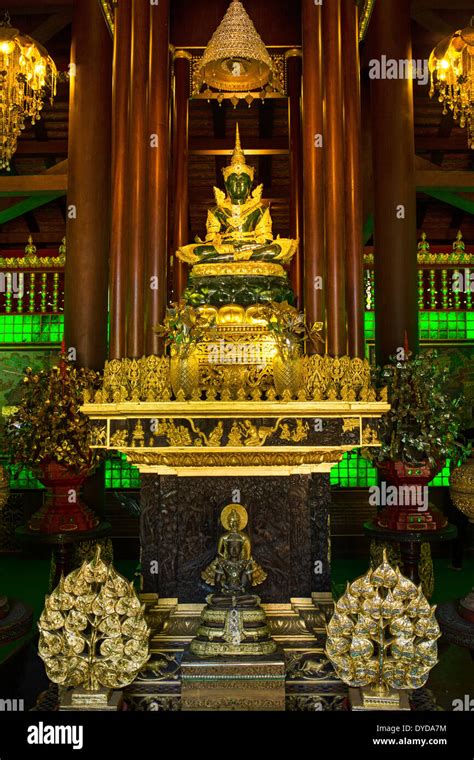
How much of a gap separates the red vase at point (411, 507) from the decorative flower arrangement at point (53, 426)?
95.6 inches

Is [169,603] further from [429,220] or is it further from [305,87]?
[429,220]

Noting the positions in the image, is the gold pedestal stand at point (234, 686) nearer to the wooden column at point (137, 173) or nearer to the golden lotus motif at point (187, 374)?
the golden lotus motif at point (187, 374)

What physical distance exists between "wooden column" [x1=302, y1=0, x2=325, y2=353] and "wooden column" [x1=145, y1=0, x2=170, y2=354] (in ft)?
3.01

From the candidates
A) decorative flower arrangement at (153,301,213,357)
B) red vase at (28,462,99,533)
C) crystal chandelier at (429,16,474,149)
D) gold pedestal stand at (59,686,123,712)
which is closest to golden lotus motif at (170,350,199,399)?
decorative flower arrangement at (153,301,213,357)

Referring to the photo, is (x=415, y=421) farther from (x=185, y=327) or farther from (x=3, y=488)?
(x=3, y=488)

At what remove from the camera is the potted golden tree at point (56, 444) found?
538 cm

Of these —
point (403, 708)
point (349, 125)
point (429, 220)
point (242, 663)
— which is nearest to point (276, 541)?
point (242, 663)

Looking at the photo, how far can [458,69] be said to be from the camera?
5.79 metres

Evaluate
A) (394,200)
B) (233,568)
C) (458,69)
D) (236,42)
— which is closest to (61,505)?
(233,568)

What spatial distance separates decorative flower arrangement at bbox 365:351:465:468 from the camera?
17.4ft

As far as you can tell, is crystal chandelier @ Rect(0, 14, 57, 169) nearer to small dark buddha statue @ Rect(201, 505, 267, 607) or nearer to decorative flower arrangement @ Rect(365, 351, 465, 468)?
decorative flower arrangement @ Rect(365, 351, 465, 468)

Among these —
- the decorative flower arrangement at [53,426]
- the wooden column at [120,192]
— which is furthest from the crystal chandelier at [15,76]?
the decorative flower arrangement at [53,426]

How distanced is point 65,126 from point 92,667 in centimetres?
823

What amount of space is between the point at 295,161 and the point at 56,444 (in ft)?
12.6
